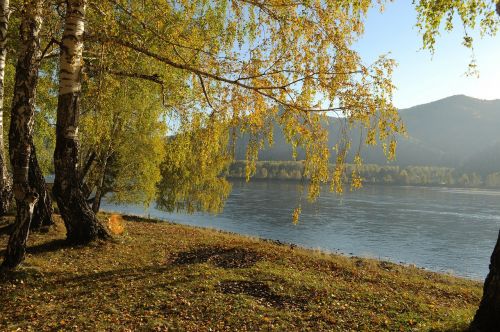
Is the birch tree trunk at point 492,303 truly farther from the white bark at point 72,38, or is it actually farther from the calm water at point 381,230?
the calm water at point 381,230

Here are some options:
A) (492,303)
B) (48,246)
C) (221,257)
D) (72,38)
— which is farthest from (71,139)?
(492,303)

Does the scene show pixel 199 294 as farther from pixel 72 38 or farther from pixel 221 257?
pixel 72 38

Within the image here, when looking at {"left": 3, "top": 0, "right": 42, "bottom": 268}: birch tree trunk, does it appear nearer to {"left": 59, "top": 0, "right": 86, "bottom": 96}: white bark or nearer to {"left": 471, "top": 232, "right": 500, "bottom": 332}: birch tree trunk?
{"left": 59, "top": 0, "right": 86, "bottom": 96}: white bark

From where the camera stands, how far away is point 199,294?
9.64 meters

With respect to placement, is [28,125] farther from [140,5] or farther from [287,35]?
[287,35]

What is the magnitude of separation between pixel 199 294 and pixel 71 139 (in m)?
5.67

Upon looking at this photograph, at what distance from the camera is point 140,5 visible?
1291 centimetres

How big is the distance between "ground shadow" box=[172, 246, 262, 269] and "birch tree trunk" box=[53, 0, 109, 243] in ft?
9.39

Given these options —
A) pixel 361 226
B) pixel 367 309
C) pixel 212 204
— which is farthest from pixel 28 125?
pixel 361 226

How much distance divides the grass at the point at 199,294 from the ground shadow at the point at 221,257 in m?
0.04

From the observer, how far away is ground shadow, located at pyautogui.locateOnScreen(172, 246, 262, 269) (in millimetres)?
13184

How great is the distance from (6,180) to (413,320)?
43.3 ft

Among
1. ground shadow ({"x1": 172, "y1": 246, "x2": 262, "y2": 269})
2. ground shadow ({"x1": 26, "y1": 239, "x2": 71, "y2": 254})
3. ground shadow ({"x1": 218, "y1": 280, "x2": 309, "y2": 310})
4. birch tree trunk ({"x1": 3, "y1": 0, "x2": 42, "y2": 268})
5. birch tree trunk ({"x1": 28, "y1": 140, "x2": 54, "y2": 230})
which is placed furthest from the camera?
ground shadow ({"x1": 172, "y1": 246, "x2": 262, "y2": 269})

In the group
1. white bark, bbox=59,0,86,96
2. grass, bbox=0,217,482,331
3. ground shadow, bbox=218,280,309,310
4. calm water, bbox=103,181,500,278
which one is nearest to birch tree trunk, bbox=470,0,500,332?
grass, bbox=0,217,482,331
